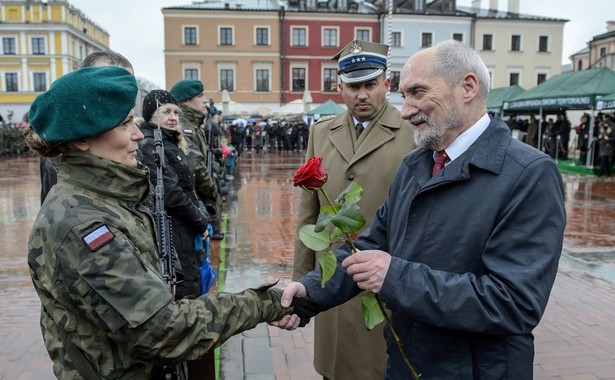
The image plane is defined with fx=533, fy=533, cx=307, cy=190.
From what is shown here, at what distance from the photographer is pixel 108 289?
148cm

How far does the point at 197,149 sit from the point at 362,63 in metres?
2.43

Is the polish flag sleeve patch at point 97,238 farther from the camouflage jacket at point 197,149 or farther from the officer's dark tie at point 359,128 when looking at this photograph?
the camouflage jacket at point 197,149

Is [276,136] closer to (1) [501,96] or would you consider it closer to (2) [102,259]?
(1) [501,96]

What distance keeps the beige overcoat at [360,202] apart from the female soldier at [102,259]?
105 cm

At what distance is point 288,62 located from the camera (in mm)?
45281

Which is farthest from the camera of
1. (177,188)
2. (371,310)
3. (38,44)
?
(38,44)

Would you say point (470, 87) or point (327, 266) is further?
point (470, 87)

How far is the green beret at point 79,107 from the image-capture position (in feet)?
5.26

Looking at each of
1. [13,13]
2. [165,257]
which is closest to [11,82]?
[13,13]

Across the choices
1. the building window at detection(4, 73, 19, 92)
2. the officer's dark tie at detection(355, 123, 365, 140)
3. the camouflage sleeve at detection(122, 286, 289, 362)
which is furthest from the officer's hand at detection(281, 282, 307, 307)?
the building window at detection(4, 73, 19, 92)

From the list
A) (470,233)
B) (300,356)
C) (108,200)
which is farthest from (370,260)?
(300,356)

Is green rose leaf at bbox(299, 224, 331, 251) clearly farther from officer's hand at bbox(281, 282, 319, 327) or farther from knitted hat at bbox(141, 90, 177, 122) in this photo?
knitted hat at bbox(141, 90, 177, 122)

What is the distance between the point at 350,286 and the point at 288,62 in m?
44.7

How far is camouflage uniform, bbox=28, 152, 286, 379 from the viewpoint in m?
1.49
